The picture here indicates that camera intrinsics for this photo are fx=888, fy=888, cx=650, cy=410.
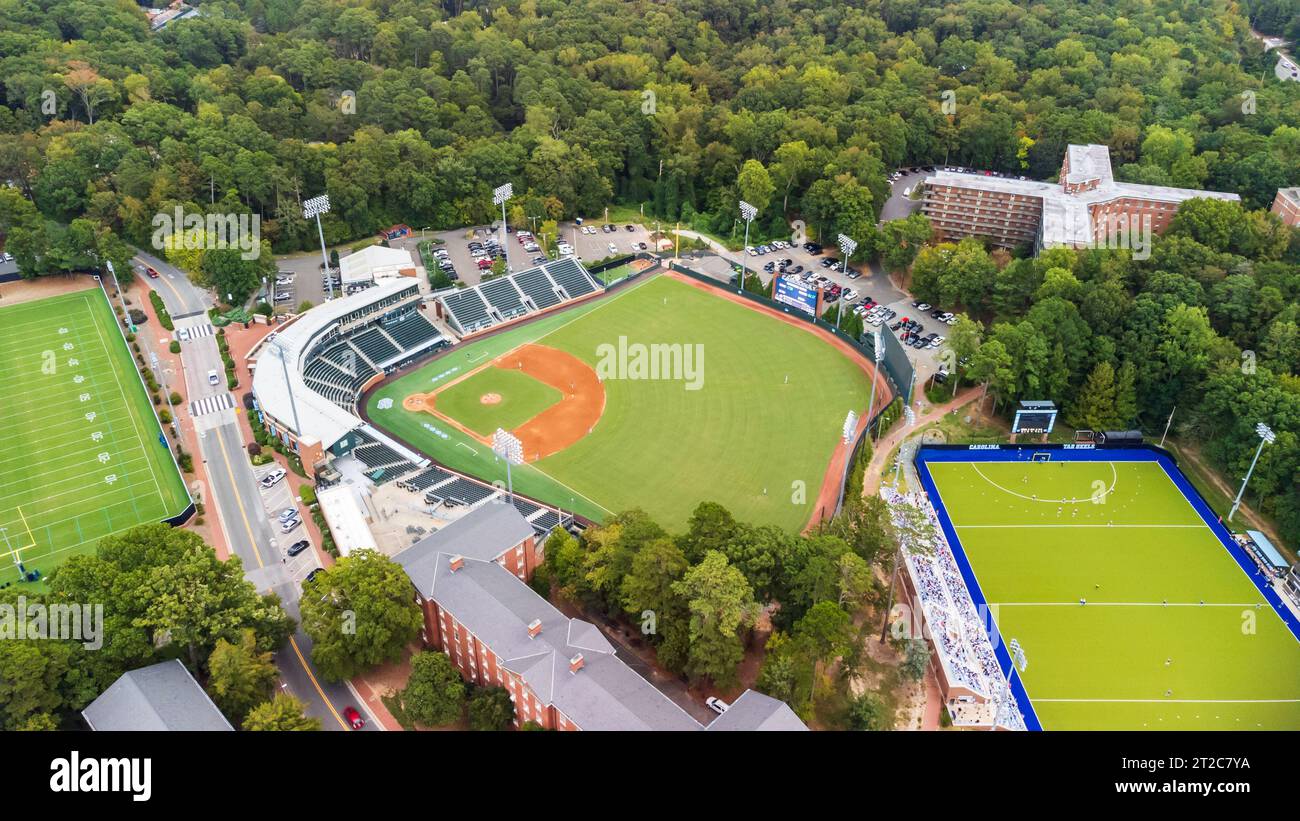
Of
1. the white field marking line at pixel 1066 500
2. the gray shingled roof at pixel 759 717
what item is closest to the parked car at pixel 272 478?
the gray shingled roof at pixel 759 717

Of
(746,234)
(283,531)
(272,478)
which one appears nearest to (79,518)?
(272,478)

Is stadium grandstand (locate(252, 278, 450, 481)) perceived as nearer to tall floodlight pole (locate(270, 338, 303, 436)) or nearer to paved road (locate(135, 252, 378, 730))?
tall floodlight pole (locate(270, 338, 303, 436))

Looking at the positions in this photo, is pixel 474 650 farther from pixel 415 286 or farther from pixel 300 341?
pixel 415 286

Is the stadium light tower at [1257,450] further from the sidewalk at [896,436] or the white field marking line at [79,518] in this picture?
the white field marking line at [79,518]

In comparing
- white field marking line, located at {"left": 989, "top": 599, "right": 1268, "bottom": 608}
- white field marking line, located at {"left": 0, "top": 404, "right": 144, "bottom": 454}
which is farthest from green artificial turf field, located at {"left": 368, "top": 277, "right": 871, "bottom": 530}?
white field marking line, located at {"left": 0, "top": 404, "right": 144, "bottom": 454}

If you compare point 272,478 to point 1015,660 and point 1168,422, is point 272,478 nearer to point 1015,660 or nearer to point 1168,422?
point 1015,660

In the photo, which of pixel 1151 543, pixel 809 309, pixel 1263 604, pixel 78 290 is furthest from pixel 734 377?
pixel 78 290
